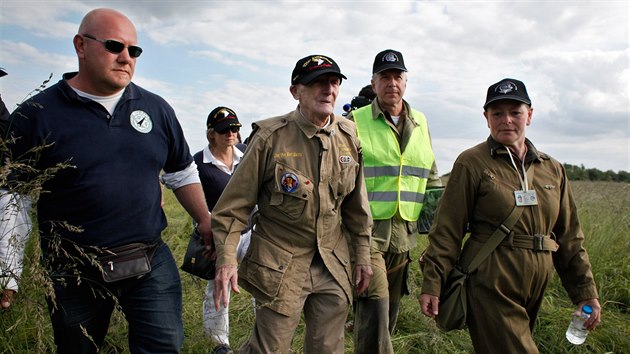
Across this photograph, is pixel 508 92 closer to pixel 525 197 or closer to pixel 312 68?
pixel 525 197

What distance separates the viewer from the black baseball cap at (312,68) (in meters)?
3.06

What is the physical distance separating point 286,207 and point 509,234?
1232mm

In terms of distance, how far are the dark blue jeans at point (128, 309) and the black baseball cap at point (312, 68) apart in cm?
123

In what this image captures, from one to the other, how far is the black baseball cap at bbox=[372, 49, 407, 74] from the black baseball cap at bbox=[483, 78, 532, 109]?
1.01m

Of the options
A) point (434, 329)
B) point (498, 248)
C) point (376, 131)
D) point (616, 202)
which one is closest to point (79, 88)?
point (376, 131)

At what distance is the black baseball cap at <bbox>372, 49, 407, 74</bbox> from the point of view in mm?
4062

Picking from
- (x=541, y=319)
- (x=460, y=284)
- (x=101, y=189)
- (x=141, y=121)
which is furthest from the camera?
(x=541, y=319)

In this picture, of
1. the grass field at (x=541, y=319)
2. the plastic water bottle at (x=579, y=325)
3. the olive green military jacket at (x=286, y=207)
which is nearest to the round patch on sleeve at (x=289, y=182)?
the olive green military jacket at (x=286, y=207)

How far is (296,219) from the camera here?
9.95ft

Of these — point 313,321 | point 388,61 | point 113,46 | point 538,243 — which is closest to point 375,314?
point 313,321

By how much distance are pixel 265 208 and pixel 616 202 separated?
217 inches

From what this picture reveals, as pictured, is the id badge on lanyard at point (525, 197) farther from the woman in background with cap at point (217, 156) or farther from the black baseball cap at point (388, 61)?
the woman in background with cap at point (217, 156)

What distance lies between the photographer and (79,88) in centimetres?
276

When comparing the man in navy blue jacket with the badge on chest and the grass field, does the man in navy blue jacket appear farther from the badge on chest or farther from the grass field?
the badge on chest
